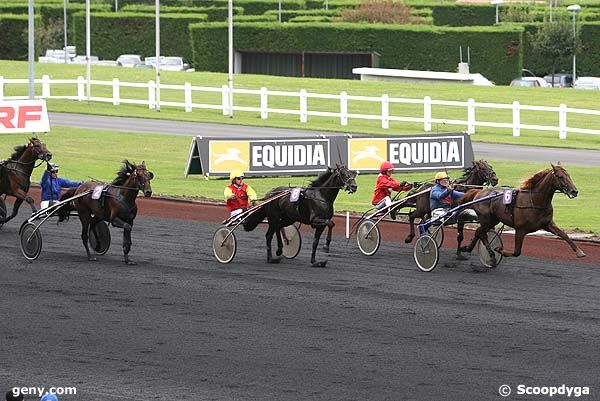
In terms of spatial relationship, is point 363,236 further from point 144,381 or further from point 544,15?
point 544,15

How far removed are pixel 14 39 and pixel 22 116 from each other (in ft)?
109

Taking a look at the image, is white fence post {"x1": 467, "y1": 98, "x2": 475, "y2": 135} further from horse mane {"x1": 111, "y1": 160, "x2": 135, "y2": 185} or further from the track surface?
horse mane {"x1": 111, "y1": 160, "x2": 135, "y2": 185}

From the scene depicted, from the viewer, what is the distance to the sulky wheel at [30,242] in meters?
19.4

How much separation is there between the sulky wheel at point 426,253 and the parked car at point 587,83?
128 ft

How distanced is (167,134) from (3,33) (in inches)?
1284

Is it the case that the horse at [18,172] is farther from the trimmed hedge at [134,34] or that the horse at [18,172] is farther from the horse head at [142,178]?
the trimmed hedge at [134,34]

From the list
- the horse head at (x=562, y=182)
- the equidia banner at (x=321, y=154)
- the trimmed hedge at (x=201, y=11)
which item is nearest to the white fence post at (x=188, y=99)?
the equidia banner at (x=321, y=154)

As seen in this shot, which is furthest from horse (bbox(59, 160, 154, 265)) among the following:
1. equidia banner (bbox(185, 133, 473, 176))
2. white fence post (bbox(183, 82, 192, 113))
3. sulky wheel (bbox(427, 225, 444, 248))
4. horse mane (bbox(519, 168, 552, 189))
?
white fence post (bbox(183, 82, 192, 113))

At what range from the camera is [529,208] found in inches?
700

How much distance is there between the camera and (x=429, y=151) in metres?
28.6

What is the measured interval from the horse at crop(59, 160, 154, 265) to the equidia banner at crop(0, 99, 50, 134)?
16676 mm

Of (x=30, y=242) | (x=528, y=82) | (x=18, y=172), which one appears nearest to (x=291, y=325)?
(x=30, y=242)

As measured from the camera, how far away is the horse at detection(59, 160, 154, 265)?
18453mm

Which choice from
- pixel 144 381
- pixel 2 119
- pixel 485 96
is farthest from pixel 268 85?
pixel 144 381
